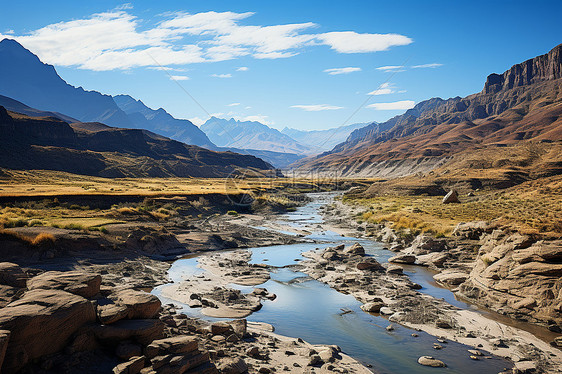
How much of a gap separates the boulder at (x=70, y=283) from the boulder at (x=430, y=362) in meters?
13.1

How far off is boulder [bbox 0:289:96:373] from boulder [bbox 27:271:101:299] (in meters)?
0.70

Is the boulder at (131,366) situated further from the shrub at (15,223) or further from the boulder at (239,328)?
the shrub at (15,223)

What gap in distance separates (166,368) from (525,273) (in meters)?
18.5

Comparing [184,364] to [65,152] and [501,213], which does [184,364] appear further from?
[65,152]

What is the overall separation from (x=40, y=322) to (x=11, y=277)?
5164 millimetres

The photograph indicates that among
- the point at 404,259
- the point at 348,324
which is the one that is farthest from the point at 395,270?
the point at 348,324

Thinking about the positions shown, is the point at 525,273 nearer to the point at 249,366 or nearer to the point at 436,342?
the point at 436,342

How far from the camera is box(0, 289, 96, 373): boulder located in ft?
33.5

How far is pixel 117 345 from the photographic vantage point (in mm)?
12031

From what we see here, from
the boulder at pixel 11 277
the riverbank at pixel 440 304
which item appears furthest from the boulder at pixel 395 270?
the boulder at pixel 11 277

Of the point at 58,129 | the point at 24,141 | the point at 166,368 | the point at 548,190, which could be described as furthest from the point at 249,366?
the point at 58,129

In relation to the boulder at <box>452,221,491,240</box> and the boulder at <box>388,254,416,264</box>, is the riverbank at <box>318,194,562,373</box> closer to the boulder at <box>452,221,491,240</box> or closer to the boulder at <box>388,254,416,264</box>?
the boulder at <box>388,254,416,264</box>

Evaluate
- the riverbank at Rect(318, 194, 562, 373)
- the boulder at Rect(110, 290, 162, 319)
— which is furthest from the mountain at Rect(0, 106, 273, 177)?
the boulder at Rect(110, 290, 162, 319)

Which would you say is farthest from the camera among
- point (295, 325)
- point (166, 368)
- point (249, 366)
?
point (295, 325)
